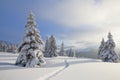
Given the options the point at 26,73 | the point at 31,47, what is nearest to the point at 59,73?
the point at 26,73

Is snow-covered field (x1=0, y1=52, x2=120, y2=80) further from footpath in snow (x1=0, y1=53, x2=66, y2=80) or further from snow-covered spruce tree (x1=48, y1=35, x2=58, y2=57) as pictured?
snow-covered spruce tree (x1=48, y1=35, x2=58, y2=57)

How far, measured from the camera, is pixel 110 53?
2309 inches

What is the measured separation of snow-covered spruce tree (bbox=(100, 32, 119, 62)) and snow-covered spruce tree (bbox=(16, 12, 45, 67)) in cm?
2840

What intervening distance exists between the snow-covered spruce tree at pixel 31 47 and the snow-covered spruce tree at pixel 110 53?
28.4m

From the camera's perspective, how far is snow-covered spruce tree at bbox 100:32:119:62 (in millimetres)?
57500

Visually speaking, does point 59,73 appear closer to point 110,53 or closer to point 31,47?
point 31,47

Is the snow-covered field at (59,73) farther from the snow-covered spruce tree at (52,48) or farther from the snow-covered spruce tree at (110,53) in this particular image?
the snow-covered spruce tree at (52,48)

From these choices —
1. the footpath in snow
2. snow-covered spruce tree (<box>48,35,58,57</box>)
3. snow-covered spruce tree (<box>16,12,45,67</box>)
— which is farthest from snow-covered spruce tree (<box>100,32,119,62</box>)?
the footpath in snow

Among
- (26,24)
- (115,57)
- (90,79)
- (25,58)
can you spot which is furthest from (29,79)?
(115,57)

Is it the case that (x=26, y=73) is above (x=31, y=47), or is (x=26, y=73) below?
below

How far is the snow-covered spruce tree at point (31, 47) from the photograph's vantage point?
113ft

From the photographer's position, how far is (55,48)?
8119 cm

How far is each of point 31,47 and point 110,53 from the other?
31271 mm

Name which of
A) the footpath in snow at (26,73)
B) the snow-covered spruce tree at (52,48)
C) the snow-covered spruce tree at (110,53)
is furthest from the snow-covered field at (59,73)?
the snow-covered spruce tree at (52,48)
